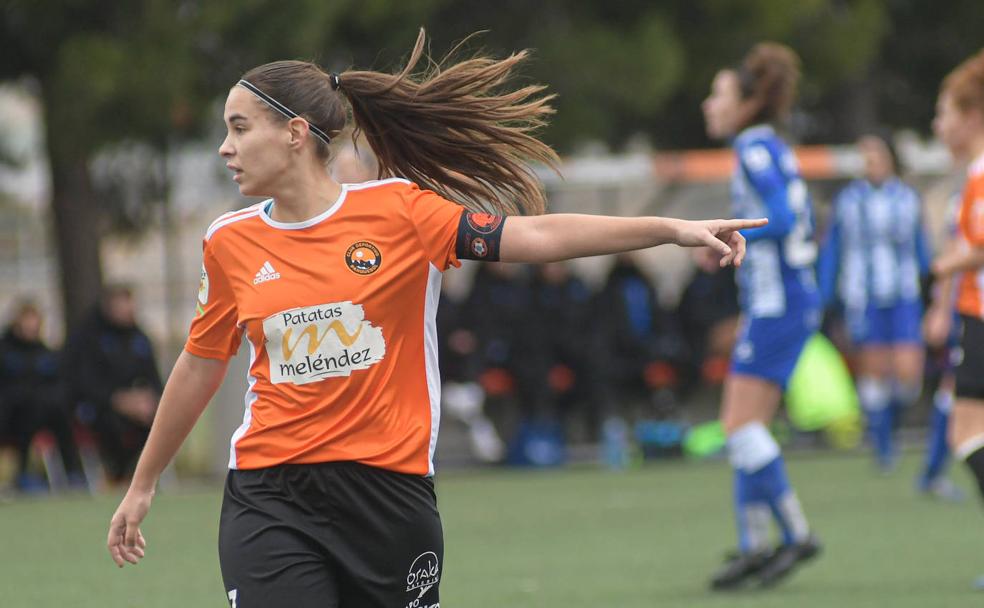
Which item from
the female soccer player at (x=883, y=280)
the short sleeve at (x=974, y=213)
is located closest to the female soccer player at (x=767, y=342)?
the short sleeve at (x=974, y=213)

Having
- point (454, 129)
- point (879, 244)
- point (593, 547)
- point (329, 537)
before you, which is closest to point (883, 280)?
point (879, 244)

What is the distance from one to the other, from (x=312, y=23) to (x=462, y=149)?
10.8m

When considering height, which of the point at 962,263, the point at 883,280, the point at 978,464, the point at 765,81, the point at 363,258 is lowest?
the point at 978,464

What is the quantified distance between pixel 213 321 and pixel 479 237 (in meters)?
0.71

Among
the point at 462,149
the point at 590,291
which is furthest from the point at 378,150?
the point at 590,291

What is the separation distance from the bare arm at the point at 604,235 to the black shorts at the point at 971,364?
9.07 feet

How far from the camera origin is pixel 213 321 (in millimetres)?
4438

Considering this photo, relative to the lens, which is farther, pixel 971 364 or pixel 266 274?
pixel 971 364

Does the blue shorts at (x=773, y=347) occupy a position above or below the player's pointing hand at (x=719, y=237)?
below

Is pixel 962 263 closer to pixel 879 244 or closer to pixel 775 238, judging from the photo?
pixel 775 238

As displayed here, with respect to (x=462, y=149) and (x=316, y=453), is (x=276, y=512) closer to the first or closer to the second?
(x=316, y=453)

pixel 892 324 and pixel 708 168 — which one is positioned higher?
pixel 708 168

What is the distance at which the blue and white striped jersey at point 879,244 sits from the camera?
13984 mm

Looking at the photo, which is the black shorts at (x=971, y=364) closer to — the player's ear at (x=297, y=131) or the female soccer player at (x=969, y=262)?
the female soccer player at (x=969, y=262)
